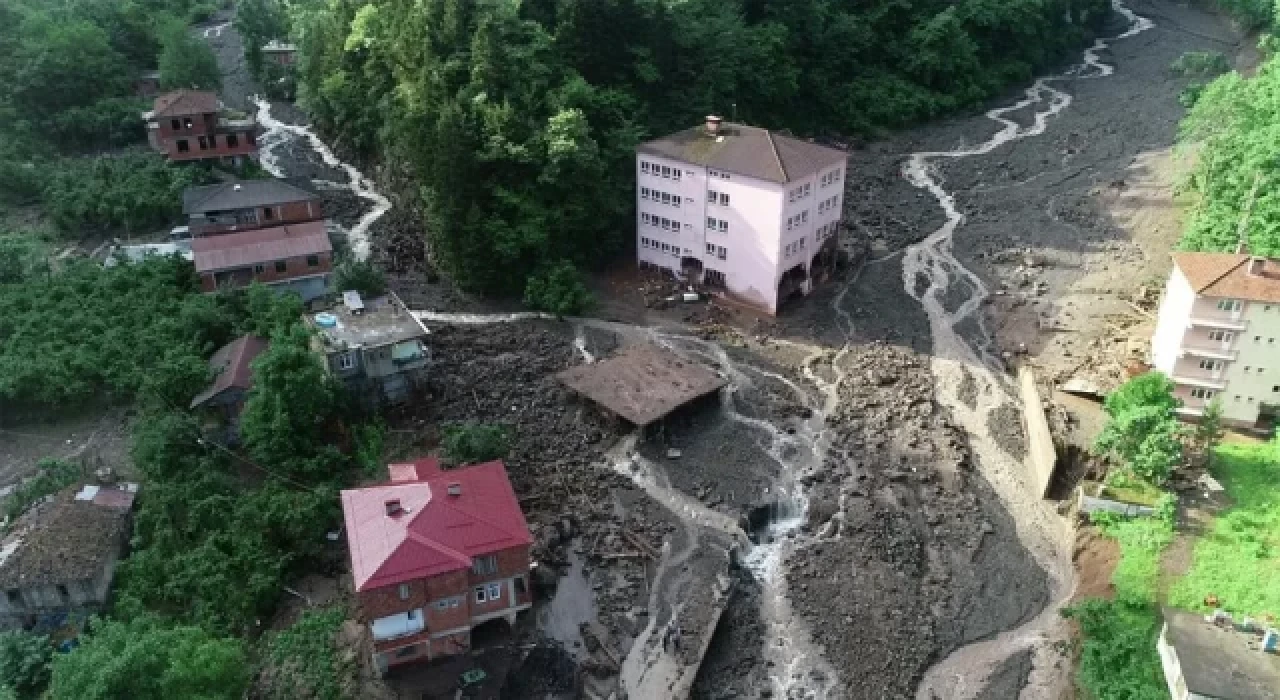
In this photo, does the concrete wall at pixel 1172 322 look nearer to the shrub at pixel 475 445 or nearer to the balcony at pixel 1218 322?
the balcony at pixel 1218 322

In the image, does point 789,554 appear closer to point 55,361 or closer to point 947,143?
point 55,361

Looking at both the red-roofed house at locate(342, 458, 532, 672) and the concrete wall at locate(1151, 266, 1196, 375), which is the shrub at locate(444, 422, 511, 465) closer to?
the red-roofed house at locate(342, 458, 532, 672)

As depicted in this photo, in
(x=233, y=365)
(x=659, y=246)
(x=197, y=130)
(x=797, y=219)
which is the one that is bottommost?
(x=233, y=365)

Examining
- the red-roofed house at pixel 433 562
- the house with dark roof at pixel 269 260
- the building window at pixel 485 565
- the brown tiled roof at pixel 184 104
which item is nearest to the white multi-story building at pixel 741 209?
the house with dark roof at pixel 269 260

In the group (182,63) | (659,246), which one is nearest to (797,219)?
(659,246)

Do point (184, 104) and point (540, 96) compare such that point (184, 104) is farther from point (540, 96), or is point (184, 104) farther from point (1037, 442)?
point (1037, 442)
